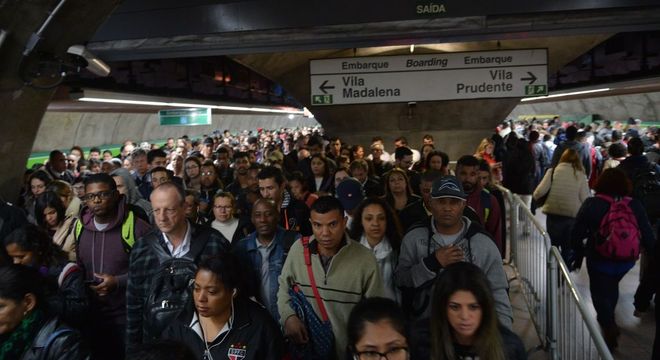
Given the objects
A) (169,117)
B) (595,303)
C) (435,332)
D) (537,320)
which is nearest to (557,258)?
(595,303)

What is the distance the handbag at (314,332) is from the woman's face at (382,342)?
0.83 metres

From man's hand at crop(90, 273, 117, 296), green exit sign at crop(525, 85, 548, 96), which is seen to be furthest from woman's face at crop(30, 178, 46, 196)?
green exit sign at crop(525, 85, 548, 96)

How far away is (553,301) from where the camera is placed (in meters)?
4.34

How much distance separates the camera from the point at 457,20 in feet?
19.2

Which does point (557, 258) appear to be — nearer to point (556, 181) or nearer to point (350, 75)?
point (556, 181)

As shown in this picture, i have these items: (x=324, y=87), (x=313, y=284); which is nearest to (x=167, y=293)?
(x=313, y=284)

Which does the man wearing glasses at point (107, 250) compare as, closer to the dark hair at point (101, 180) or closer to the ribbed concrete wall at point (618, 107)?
the dark hair at point (101, 180)

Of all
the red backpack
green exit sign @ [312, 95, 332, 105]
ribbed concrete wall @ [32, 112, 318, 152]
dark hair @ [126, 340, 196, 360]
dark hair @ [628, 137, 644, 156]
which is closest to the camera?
dark hair @ [126, 340, 196, 360]

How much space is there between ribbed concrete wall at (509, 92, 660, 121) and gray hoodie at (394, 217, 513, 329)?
27.3 metres

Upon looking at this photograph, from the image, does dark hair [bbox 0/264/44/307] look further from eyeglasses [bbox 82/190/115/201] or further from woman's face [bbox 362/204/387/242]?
woman's face [bbox 362/204/387/242]

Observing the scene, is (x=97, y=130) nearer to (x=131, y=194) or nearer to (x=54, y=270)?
(x=131, y=194)

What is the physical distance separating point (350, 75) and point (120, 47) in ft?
10.6

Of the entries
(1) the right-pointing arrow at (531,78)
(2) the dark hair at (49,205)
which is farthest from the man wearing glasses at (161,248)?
(1) the right-pointing arrow at (531,78)

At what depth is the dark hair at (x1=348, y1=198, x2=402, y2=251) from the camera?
3.94m
